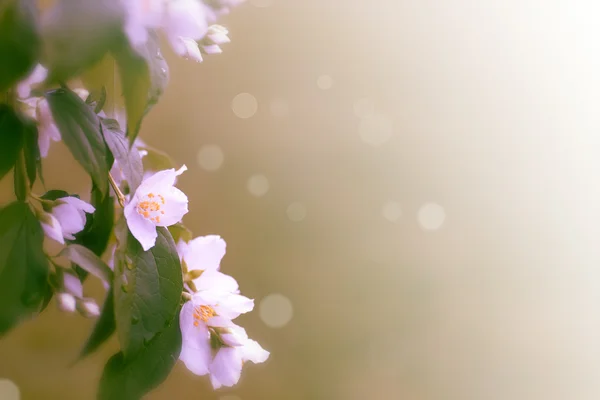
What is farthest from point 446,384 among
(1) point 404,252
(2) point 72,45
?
(2) point 72,45

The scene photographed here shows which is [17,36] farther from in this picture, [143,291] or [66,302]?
[66,302]

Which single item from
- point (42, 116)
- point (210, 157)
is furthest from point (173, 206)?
point (210, 157)

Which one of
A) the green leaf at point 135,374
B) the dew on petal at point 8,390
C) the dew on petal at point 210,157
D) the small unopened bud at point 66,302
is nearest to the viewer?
the green leaf at point 135,374

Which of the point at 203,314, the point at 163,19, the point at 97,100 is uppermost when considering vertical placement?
the point at 163,19

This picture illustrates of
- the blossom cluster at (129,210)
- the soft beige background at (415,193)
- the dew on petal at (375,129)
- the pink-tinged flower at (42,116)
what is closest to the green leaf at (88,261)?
the blossom cluster at (129,210)

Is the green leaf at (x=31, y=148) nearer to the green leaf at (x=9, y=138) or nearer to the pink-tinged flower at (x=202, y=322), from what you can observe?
the green leaf at (x=9, y=138)

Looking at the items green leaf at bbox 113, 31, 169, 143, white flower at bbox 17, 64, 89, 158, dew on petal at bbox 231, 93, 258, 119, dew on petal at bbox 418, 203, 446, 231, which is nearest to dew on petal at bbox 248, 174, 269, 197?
dew on petal at bbox 231, 93, 258, 119
